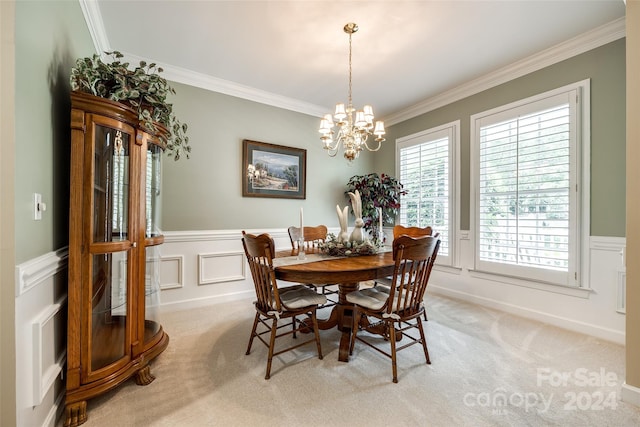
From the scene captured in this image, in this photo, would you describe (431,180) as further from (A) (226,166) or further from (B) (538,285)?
(A) (226,166)

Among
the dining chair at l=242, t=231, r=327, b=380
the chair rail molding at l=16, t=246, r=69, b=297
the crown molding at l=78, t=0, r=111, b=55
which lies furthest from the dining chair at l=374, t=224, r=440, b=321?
the crown molding at l=78, t=0, r=111, b=55

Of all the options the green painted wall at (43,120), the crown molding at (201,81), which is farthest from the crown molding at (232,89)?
the green painted wall at (43,120)

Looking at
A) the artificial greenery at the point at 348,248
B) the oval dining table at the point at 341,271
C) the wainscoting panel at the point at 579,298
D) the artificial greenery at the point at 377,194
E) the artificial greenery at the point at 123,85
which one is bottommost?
the wainscoting panel at the point at 579,298

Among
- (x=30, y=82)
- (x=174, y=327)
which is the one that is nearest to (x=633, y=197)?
(x=30, y=82)

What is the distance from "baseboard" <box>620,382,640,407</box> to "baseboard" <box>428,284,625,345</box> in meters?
1.05

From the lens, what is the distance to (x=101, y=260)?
64.0 inches

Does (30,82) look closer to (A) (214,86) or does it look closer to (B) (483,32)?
(A) (214,86)

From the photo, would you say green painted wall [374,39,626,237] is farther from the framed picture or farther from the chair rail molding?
the chair rail molding

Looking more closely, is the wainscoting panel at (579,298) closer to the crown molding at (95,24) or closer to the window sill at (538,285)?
the window sill at (538,285)

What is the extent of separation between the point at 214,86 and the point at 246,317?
2864 millimetres

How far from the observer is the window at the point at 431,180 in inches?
149

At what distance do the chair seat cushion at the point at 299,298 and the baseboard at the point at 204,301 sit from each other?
1.55 metres

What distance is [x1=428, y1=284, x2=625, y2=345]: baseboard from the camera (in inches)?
97.3

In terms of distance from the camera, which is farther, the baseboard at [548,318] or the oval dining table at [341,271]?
the baseboard at [548,318]
